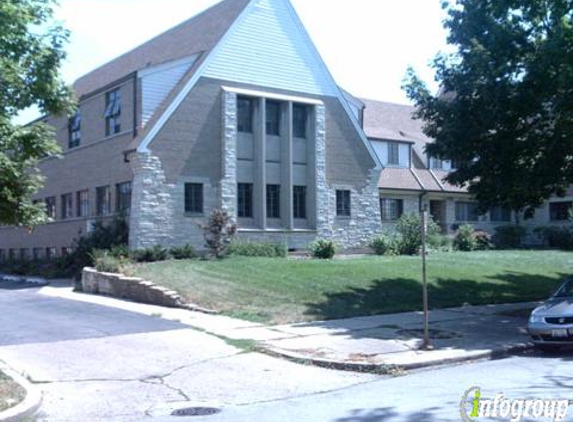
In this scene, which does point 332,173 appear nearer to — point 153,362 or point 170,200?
point 170,200

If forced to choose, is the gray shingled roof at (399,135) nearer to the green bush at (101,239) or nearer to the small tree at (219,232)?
the small tree at (219,232)

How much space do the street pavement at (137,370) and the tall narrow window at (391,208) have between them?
901 inches

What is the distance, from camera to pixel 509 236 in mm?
39781

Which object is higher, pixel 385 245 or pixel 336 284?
pixel 385 245

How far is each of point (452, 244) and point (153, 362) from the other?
25.2m

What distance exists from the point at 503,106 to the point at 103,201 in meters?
18.5

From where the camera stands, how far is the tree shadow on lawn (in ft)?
52.0

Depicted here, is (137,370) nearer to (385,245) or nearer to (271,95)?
(271,95)

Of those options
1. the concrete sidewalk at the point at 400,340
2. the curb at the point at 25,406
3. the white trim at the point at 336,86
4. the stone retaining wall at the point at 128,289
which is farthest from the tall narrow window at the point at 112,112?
the curb at the point at 25,406

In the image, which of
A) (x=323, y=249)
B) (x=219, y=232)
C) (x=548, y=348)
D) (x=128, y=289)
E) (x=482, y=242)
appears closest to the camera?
(x=548, y=348)

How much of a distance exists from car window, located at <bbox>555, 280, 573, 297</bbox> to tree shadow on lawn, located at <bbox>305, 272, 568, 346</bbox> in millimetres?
1545

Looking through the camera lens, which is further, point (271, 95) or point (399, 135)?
point (399, 135)

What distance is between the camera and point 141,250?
81.5 feet

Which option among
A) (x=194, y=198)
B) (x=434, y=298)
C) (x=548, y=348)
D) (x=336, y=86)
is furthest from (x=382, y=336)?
(x=336, y=86)
